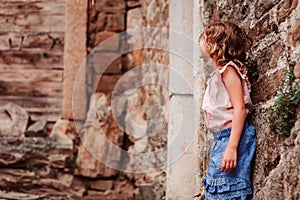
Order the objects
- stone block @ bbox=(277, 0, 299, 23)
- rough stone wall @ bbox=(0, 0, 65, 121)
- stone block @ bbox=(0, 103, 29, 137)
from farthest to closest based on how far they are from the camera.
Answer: rough stone wall @ bbox=(0, 0, 65, 121) → stone block @ bbox=(0, 103, 29, 137) → stone block @ bbox=(277, 0, 299, 23)

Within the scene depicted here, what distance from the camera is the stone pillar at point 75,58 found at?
195 inches

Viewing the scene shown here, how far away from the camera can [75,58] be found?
16.5 ft

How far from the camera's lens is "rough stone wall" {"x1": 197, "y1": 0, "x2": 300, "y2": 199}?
5.26 feet

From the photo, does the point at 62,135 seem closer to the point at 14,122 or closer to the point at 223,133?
the point at 14,122

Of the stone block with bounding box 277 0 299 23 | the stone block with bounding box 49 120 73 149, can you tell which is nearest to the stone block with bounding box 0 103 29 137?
Result: the stone block with bounding box 49 120 73 149

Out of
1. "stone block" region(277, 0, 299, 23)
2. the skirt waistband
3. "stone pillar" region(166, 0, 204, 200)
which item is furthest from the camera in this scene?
"stone pillar" region(166, 0, 204, 200)

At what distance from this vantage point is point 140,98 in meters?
4.67

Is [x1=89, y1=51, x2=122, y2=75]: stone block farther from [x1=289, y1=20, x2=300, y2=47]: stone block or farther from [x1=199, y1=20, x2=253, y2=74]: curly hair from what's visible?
[x1=289, y1=20, x2=300, y2=47]: stone block

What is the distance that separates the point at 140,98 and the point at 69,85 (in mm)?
822

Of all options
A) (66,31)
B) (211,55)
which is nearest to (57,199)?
(66,31)

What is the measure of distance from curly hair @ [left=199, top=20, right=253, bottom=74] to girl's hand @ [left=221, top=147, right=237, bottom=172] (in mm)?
358

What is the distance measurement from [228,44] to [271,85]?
0.96 ft

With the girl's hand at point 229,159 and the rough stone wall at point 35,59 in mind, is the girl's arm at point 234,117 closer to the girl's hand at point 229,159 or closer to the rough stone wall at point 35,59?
the girl's hand at point 229,159

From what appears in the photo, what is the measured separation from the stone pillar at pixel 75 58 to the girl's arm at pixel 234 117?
3.14 metres
